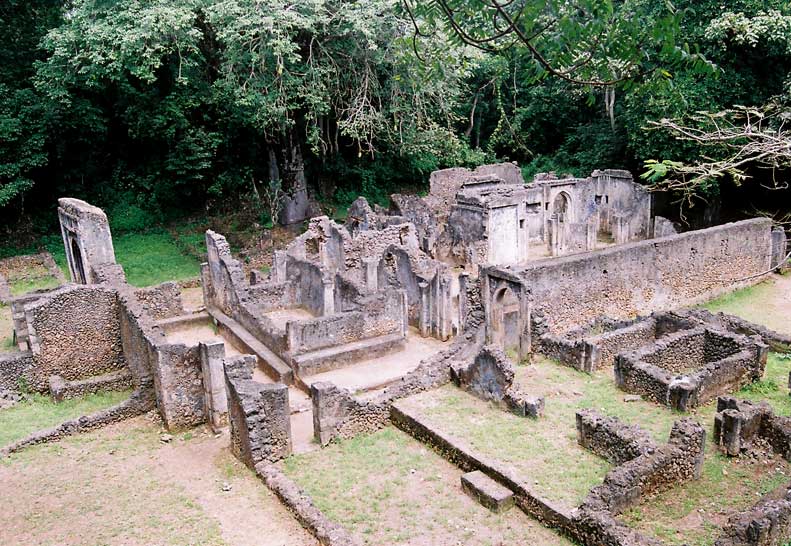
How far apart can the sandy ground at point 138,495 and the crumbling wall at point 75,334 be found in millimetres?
2781

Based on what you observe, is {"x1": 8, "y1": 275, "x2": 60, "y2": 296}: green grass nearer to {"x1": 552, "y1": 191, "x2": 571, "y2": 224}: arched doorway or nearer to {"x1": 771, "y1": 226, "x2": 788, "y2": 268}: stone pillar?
{"x1": 552, "y1": 191, "x2": 571, "y2": 224}: arched doorway

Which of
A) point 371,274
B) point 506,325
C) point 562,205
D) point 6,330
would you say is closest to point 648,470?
point 506,325

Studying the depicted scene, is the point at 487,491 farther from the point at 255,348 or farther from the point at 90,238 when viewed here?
the point at 90,238

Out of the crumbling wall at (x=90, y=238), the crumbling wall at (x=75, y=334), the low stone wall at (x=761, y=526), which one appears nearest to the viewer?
the low stone wall at (x=761, y=526)

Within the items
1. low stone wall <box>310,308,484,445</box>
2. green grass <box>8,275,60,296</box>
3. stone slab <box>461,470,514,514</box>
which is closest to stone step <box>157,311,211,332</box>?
green grass <box>8,275,60,296</box>

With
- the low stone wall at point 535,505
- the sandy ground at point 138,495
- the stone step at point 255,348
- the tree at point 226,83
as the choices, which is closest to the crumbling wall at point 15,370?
the sandy ground at point 138,495

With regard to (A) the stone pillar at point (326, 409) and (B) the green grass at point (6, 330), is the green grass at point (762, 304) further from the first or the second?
(B) the green grass at point (6, 330)

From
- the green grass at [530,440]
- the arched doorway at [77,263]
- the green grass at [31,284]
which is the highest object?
the arched doorway at [77,263]

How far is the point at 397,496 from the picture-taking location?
937 cm

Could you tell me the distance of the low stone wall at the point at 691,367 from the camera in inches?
455

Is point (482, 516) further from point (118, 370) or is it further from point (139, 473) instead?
point (118, 370)

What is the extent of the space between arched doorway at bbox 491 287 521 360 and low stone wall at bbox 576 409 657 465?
400 centimetres

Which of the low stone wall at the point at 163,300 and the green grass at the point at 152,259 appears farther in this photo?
the green grass at the point at 152,259

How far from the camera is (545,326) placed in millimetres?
14102
